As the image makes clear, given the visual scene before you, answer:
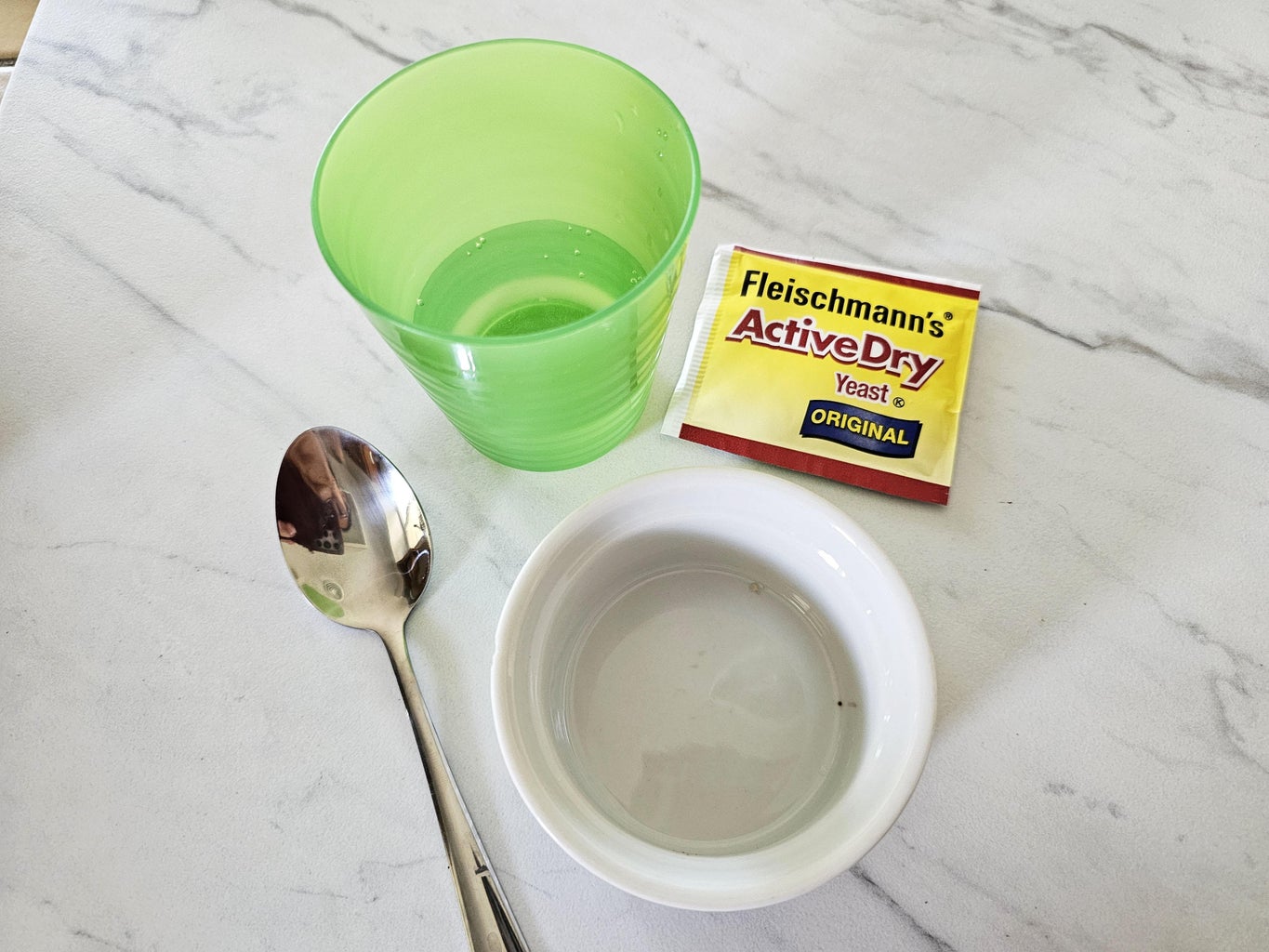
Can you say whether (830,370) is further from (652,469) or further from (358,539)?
(358,539)

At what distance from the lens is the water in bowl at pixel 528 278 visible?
504mm

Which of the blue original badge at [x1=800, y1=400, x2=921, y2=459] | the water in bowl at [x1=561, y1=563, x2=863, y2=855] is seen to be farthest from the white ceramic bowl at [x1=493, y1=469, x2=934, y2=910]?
the blue original badge at [x1=800, y1=400, x2=921, y2=459]

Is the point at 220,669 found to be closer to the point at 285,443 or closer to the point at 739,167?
the point at 285,443

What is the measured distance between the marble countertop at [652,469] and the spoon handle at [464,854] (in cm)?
1

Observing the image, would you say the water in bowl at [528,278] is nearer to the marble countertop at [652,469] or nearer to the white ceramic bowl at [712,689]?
the marble countertop at [652,469]

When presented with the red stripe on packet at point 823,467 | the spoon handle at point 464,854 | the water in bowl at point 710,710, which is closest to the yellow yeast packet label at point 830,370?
the red stripe on packet at point 823,467

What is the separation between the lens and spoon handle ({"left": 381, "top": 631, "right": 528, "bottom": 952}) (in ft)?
1.33

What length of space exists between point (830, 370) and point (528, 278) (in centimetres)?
19

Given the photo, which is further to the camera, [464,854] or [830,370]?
[830,370]

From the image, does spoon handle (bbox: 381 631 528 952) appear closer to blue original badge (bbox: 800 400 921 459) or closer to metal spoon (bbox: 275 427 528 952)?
metal spoon (bbox: 275 427 528 952)

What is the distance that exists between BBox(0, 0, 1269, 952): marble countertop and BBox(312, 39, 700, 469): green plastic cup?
68 mm

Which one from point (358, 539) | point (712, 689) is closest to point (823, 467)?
point (712, 689)

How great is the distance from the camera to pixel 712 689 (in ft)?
1.42

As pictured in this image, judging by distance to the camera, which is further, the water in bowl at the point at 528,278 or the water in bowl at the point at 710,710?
the water in bowl at the point at 528,278
